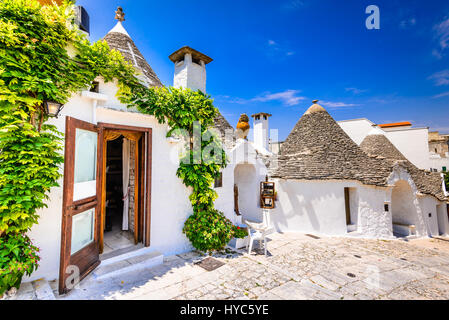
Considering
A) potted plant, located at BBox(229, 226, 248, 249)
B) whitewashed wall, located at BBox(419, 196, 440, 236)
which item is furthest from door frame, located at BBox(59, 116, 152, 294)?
whitewashed wall, located at BBox(419, 196, 440, 236)

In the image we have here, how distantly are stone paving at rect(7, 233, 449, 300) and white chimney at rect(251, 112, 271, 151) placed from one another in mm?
8516

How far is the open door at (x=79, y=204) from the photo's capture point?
151 inches

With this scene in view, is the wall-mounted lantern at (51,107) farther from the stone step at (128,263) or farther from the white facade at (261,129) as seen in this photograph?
the white facade at (261,129)

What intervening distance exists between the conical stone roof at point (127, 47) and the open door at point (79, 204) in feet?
10.7

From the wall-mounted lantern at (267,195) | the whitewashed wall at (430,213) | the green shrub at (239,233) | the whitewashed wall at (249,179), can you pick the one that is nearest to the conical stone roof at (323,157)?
the wall-mounted lantern at (267,195)

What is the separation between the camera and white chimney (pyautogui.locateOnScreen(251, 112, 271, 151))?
14.6m

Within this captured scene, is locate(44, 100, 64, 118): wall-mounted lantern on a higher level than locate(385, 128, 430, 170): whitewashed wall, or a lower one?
lower

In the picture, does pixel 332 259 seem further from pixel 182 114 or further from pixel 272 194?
pixel 182 114

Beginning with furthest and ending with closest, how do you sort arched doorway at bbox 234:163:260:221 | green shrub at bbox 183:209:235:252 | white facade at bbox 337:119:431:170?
A: 1. white facade at bbox 337:119:431:170
2. arched doorway at bbox 234:163:260:221
3. green shrub at bbox 183:209:235:252

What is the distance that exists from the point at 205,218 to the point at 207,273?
5.67ft

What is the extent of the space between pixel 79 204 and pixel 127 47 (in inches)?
240

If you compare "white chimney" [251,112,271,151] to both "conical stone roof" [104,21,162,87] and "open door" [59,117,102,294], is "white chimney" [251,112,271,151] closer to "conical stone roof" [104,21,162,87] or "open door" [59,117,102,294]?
"conical stone roof" [104,21,162,87]

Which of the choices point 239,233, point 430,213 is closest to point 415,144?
point 430,213

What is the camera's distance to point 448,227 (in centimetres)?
1492
